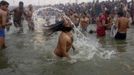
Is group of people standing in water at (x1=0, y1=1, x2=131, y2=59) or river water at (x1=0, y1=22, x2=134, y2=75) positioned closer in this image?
river water at (x1=0, y1=22, x2=134, y2=75)

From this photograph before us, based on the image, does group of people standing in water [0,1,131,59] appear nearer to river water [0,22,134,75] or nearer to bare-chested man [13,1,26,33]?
bare-chested man [13,1,26,33]

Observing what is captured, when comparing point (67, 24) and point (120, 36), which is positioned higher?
point (67, 24)

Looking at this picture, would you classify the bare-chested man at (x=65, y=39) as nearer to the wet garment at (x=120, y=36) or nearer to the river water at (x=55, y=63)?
the river water at (x=55, y=63)

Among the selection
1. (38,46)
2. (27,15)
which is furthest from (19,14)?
(38,46)

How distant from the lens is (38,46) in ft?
48.8

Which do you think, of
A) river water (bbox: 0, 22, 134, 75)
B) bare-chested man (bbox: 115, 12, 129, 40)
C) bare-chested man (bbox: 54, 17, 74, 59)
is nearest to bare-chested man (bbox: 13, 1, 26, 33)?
bare-chested man (bbox: 115, 12, 129, 40)

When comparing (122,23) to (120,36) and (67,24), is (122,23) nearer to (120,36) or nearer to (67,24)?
(120,36)

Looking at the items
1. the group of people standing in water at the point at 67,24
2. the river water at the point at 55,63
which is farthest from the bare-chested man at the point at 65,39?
the river water at the point at 55,63

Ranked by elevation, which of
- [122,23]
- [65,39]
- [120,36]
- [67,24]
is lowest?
[120,36]

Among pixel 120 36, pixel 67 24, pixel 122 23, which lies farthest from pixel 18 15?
pixel 67 24

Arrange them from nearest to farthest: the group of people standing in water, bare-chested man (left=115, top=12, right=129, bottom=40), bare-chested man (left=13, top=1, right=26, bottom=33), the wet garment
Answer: the group of people standing in water → bare-chested man (left=115, top=12, right=129, bottom=40) → the wet garment → bare-chested man (left=13, top=1, right=26, bottom=33)

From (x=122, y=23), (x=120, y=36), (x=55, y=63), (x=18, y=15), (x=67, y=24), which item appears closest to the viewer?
(x=67, y=24)

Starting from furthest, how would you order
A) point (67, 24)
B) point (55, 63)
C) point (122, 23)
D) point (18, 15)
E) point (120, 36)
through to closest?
point (18, 15) → point (120, 36) → point (122, 23) → point (55, 63) → point (67, 24)

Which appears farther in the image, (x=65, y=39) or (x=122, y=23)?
(x=122, y=23)
